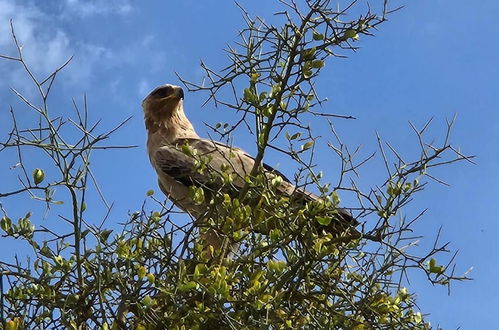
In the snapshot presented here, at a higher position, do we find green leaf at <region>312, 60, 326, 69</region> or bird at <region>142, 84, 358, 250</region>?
bird at <region>142, 84, 358, 250</region>

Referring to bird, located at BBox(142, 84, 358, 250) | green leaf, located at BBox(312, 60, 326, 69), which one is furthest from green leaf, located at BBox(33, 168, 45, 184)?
bird, located at BBox(142, 84, 358, 250)

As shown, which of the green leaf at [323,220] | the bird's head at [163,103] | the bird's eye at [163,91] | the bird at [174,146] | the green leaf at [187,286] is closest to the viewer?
the green leaf at [187,286]

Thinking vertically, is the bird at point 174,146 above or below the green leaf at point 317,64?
above

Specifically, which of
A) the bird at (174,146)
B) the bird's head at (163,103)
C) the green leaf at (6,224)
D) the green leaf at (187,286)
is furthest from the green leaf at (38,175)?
the bird's head at (163,103)

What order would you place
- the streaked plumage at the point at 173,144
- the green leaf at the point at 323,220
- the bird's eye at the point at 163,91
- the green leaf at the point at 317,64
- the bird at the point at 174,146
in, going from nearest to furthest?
the green leaf at the point at 323,220, the green leaf at the point at 317,64, the bird at the point at 174,146, the streaked plumage at the point at 173,144, the bird's eye at the point at 163,91

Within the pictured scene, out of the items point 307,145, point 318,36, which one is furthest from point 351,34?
point 307,145

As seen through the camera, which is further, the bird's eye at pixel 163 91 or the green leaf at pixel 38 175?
the bird's eye at pixel 163 91

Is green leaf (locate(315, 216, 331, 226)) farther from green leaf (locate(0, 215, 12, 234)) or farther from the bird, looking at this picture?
the bird

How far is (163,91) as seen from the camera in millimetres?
6488

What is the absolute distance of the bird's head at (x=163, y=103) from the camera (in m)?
6.34

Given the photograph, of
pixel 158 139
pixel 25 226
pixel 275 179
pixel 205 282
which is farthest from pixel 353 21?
pixel 158 139

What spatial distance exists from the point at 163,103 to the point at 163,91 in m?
0.15

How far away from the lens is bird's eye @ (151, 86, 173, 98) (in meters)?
6.47

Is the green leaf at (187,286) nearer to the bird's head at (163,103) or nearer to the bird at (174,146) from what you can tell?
the bird at (174,146)
